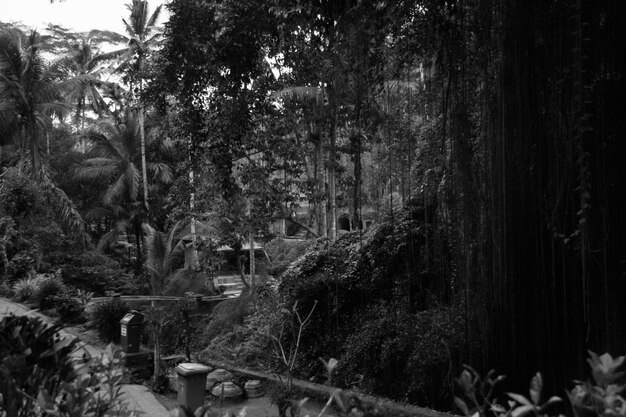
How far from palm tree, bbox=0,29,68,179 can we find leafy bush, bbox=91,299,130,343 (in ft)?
25.4

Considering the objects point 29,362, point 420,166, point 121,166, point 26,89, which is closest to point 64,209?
point 26,89

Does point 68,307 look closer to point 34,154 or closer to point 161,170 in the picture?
point 34,154

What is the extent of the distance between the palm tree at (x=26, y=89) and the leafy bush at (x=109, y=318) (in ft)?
25.4

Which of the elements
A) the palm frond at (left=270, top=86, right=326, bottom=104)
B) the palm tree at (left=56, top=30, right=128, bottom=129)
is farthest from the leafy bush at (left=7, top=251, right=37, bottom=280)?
the palm frond at (left=270, top=86, right=326, bottom=104)

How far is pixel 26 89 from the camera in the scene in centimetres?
1772

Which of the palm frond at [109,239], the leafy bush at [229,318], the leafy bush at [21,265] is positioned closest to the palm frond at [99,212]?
the palm frond at [109,239]

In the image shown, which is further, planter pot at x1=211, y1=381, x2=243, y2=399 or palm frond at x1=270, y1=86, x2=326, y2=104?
palm frond at x1=270, y1=86, x2=326, y2=104

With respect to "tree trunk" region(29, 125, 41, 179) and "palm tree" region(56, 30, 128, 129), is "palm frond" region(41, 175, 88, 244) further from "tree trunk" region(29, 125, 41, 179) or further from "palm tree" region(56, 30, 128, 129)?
"palm tree" region(56, 30, 128, 129)

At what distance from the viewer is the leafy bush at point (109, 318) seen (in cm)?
1200

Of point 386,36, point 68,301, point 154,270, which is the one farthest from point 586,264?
point 68,301

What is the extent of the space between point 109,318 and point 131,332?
2659 mm

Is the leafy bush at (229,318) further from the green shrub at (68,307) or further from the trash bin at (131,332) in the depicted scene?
the green shrub at (68,307)

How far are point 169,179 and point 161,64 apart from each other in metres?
16.4

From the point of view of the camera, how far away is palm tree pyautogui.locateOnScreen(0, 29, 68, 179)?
17312 mm
